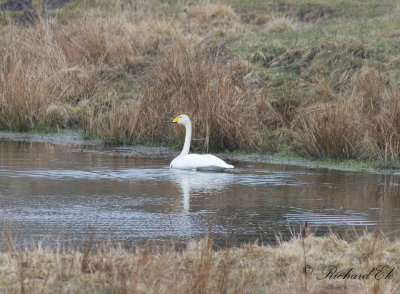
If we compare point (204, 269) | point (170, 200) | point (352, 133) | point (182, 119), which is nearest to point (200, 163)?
point (182, 119)

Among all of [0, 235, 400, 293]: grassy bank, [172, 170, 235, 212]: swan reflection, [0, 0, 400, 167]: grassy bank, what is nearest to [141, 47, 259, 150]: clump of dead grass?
[0, 0, 400, 167]: grassy bank

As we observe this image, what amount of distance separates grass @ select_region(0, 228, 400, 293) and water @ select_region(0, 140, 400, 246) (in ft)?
1.33

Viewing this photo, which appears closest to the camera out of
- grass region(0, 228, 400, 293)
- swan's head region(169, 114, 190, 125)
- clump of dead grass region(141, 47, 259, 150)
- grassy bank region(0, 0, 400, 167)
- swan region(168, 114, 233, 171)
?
grass region(0, 228, 400, 293)

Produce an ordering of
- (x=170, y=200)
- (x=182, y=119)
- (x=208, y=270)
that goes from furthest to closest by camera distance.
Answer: (x=182, y=119) < (x=170, y=200) < (x=208, y=270)

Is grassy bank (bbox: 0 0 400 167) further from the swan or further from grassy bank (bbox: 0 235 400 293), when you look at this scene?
grassy bank (bbox: 0 235 400 293)

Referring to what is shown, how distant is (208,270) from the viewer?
564 cm

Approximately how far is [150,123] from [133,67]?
630 cm

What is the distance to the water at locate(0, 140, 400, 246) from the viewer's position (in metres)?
8.15

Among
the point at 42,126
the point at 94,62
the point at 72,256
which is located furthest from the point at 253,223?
the point at 94,62

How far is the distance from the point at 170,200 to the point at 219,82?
17.5 ft

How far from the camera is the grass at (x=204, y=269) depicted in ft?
18.5

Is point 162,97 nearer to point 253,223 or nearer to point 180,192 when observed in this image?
point 180,192

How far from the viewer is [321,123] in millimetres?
13578

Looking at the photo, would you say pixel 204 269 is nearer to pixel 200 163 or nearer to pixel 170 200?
pixel 170 200
